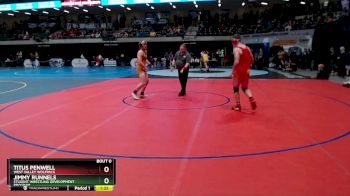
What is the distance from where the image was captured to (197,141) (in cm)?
527

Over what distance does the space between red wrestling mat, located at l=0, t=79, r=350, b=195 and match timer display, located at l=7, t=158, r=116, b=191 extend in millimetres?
697

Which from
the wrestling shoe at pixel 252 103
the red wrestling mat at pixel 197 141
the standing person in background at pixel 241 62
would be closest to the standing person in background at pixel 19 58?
the red wrestling mat at pixel 197 141

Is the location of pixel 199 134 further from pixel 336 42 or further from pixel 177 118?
pixel 336 42

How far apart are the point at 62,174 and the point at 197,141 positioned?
290cm

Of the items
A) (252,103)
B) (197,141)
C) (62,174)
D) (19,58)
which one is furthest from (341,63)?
(19,58)

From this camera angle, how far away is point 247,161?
430cm

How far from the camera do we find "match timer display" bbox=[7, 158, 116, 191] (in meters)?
2.66

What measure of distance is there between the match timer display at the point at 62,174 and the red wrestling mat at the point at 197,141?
697 millimetres

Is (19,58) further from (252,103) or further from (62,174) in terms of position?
(62,174)

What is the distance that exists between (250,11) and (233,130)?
96.1ft

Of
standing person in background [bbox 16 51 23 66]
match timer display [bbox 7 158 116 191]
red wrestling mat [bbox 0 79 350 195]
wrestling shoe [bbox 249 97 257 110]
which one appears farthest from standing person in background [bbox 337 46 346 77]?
standing person in background [bbox 16 51 23 66]

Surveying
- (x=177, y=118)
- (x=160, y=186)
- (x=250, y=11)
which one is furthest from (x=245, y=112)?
(x=250, y=11)

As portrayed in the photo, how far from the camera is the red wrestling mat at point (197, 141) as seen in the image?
11.9ft

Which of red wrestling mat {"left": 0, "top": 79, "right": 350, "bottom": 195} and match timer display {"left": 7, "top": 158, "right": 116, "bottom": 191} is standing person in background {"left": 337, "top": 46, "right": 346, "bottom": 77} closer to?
red wrestling mat {"left": 0, "top": 79, "right": 350, "bottom": 195}
